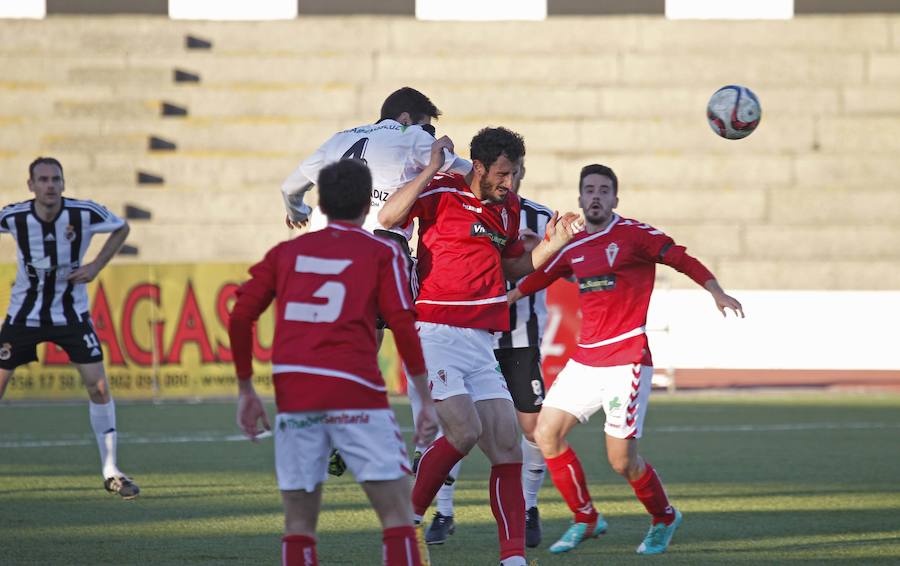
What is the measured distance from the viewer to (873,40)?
27.5 metres

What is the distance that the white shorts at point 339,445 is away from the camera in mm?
4930

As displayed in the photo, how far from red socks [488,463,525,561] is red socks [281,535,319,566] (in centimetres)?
164

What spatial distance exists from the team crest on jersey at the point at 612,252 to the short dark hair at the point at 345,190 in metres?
3.19

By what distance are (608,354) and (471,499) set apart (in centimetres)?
239

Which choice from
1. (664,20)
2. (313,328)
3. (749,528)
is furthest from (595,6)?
(313,328)

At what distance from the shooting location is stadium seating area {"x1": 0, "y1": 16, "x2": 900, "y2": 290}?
25.7 metres

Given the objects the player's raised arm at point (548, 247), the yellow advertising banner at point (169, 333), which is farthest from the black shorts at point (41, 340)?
the yellow advertising banner at point (169, 333)

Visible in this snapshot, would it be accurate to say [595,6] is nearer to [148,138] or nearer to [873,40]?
[873,40]

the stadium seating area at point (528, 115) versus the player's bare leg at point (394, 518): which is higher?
the stadium seating area at point (528, 115)

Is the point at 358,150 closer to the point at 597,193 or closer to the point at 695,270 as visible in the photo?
the point at 597,193

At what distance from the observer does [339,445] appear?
16.2ft

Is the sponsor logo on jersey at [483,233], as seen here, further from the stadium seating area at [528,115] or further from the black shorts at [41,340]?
the stadium seating area at [528,115]

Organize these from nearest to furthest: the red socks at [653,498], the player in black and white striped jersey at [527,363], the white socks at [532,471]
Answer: the red socks at [653,498]
the white socks at [532,471]
the player in black and white striped jersey at [527,363]

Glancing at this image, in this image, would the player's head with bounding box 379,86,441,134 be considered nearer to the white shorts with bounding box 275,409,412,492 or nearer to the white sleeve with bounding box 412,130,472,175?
the white sleeve with bounding box 412,130,472,175
